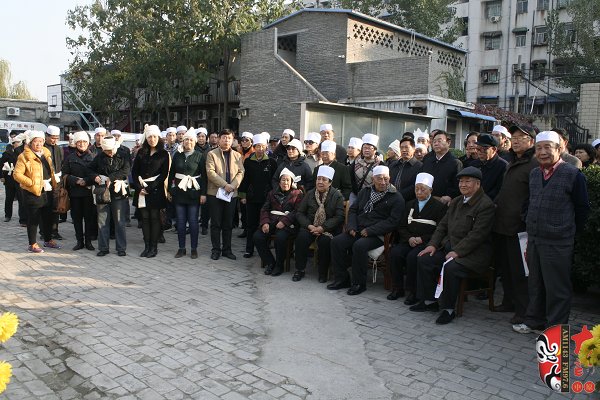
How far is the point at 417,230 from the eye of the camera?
21.0 ft

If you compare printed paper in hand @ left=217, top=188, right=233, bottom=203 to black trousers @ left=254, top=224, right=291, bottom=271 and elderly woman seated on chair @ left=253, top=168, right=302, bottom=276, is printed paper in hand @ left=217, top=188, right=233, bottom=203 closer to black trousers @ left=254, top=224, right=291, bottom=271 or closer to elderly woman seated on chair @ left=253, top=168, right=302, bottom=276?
elderly woman seated on chair @ left=253, top=168, right=302, bottom=276

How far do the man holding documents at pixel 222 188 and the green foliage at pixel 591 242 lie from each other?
4942 mm

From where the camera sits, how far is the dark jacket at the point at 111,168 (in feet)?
27.4

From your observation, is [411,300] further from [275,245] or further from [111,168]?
[111,168]

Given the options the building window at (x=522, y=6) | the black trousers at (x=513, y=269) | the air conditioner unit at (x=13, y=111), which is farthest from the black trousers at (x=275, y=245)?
the air conditioner unit at (x=13, y=111)

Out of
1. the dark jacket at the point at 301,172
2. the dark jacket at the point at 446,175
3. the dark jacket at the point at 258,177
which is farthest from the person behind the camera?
the dark jacket at the point at 258,177

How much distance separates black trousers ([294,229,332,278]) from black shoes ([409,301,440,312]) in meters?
1.47

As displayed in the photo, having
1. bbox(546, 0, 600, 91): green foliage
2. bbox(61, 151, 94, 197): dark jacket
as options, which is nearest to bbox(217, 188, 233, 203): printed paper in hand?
bbox(61, 151, 94, 197): dark jacket


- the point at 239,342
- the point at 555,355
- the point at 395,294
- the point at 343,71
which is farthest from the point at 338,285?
the point at 343,71

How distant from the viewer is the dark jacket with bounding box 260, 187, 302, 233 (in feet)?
24.5

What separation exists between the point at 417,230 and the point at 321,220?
1413 mm

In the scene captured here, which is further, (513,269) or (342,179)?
(342,179)

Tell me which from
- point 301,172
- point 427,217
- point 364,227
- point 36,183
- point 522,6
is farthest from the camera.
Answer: point 522,6

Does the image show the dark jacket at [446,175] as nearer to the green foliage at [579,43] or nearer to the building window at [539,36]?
the green foliage at [579,43]
